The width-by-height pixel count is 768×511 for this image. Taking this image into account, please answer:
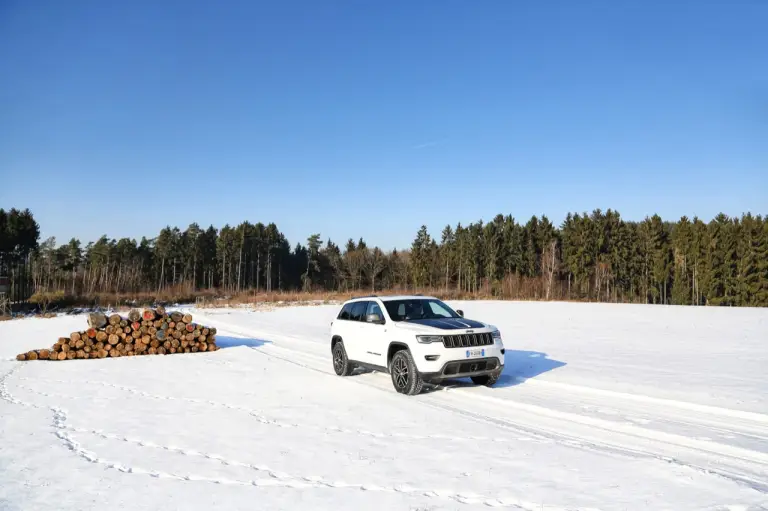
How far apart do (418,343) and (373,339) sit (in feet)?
5.44

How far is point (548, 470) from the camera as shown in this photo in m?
5.72

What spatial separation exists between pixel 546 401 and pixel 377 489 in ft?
16.2

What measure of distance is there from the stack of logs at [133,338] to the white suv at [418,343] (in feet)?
23.8

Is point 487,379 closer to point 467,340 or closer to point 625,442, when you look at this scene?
point 467,340

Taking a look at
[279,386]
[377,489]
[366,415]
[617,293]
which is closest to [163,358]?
[279,386]

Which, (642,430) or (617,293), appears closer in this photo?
(642,430)

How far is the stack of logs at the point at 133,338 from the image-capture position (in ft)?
52.1

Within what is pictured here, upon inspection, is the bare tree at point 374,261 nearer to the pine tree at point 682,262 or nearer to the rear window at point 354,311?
the pine tree at point 682,262

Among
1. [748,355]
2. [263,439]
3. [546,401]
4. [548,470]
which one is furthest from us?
[748,355]

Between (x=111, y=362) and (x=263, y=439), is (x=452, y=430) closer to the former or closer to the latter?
(x=263, y=439)

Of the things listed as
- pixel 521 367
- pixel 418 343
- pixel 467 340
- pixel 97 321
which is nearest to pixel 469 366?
pixel 467 340

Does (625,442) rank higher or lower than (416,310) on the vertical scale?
lower

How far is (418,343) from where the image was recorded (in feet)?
32.4

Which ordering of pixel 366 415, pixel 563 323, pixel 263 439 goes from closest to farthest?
pixel 263 439 < pixel 366 415 < pixel 563 323
